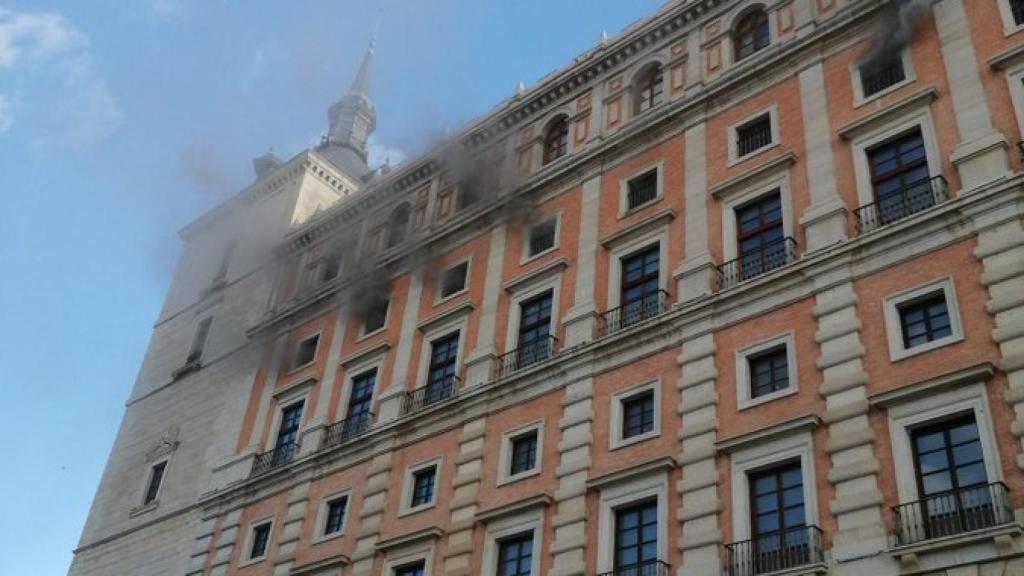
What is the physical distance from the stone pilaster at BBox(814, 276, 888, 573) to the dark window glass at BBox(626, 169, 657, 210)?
7687 mm

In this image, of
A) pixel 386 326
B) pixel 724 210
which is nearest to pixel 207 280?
pixel 386 326

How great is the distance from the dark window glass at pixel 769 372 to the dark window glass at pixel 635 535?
11.0 feet

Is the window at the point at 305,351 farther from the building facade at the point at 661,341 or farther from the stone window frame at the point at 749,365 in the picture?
the stone window frame at the point at 749,365

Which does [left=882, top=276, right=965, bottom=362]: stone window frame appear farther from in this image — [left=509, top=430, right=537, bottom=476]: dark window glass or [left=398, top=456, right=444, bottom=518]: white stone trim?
[left=398, top=456, right=444, bottom=518]: white stone trim

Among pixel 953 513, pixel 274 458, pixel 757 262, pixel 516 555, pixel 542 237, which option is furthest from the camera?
pixel 274 458

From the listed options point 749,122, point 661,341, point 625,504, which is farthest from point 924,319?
point 749,122

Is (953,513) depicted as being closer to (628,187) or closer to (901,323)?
(901,323)

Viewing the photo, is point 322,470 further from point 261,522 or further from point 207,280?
point 207,280

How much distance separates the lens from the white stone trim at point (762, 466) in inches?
837

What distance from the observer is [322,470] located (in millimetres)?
32750

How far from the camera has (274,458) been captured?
116ft

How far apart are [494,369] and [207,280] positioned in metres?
22.2

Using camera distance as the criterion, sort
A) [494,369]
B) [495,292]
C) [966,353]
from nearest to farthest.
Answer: [966,353] → [494,369] → [495,292]

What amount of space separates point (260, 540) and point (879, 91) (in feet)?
70.6
